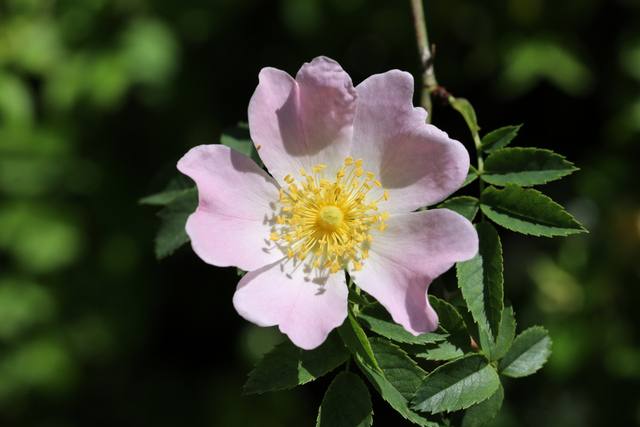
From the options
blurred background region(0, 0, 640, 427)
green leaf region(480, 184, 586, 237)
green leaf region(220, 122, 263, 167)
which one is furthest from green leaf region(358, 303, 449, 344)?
blurred background region(0, 0, 640, 427)

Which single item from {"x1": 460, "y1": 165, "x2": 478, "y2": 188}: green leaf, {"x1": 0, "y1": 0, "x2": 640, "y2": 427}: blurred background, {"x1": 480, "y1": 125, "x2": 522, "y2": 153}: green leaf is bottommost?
{"x1": 0, "y1": 0, "x2": 640, "y2": 427}: blurred background

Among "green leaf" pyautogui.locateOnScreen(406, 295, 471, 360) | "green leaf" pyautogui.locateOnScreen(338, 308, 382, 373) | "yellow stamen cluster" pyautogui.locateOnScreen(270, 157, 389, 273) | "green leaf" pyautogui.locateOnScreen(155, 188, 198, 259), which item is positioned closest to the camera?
"green leaf" pyautogui.locateOnScreen(338, 308, 382, 373)

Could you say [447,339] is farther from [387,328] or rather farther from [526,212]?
[526,212]

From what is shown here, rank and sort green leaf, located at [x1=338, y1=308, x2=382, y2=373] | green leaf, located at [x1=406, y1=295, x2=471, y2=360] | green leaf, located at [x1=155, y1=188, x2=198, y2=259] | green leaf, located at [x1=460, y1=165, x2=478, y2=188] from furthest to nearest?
green leaf, located at [x1=155, y1=188, x2=198, y2=259], green leaf, located at [x1=460, y1=165, x2=478, y2=188], green leaf, located at [x1=406, y1=295, x2=471, y2=360], green leaf, located at [x1=338, y1=308, x2=382, y2=373]

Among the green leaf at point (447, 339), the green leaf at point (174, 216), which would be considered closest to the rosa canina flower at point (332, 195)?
the green leaf at point (447, 339)

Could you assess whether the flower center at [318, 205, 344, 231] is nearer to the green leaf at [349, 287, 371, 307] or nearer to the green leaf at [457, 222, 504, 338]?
the green leaf at [349, 287, 371, 307]

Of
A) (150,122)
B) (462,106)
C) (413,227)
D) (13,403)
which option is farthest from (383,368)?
(13,403)

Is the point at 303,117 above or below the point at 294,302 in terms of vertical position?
above

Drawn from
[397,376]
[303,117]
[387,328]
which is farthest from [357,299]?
[303,117]
